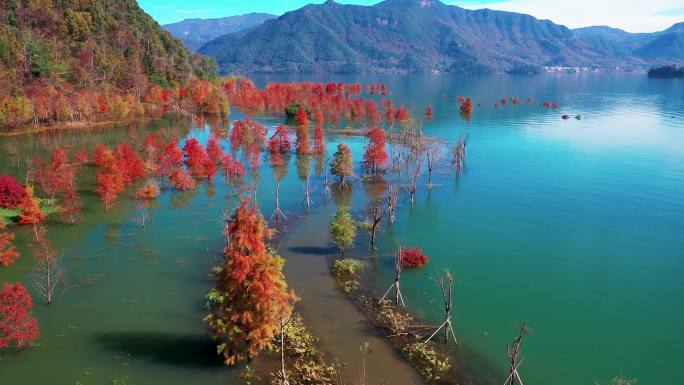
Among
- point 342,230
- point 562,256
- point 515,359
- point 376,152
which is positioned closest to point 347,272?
point 342,230

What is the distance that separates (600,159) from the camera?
312 feet

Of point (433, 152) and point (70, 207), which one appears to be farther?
point (433, 152)

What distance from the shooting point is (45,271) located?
1697 inches

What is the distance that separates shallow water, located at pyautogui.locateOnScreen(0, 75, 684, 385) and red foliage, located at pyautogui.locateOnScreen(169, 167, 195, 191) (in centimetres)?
150

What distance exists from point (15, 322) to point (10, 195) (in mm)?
30100

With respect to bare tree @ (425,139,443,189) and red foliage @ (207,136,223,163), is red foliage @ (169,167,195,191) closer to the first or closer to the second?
red foliage @ (207,136,223,163)

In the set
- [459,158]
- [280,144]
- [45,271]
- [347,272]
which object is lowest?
[347,272]

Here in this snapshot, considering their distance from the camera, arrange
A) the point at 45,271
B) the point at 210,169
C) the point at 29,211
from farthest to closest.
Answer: the point at 210,169 → the point at 29,211 → the point at 45,271

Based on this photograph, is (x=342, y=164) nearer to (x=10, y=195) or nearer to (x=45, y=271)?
(x=45, y=271)

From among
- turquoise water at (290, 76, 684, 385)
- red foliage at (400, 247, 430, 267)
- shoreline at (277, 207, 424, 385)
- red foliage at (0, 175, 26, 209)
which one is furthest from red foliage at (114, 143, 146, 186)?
red foliage at (400, 247, 430, 267)

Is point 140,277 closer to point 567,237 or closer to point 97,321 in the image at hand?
point 97,321

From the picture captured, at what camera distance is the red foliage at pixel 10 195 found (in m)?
54.2

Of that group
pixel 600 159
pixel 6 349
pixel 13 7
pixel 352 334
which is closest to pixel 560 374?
pixel 352 334

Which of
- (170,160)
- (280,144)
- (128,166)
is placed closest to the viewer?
(128,166)
